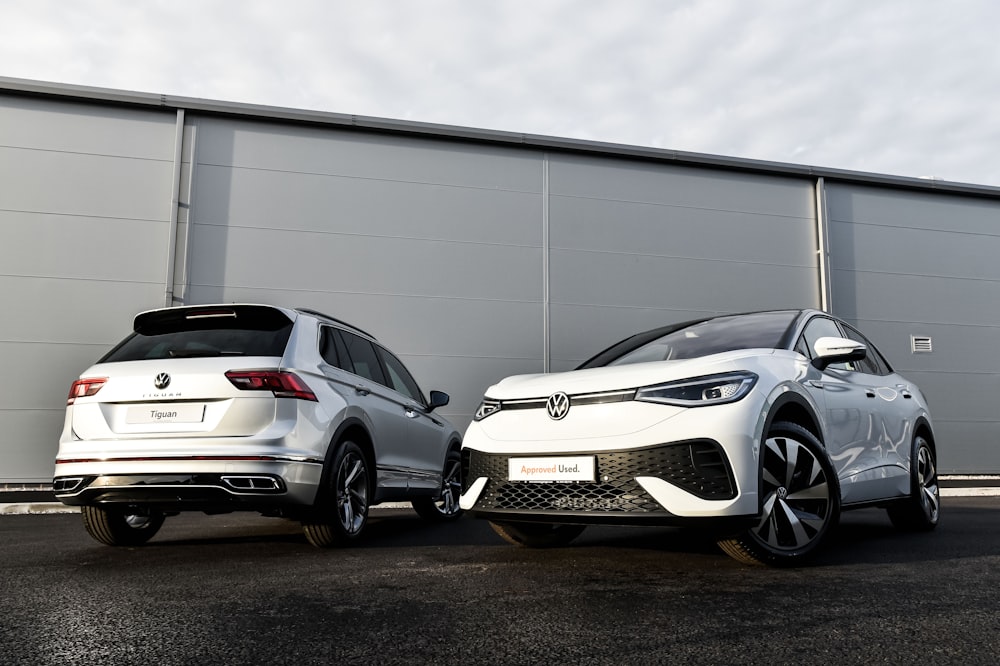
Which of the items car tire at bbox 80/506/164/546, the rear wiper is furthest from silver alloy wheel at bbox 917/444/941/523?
car tire at bbox 80/506/164/546

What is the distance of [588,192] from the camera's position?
15.4 meters

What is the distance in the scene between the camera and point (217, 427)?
5188 mm

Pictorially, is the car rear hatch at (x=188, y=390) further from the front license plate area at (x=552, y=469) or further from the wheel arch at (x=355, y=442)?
the front license plate area at (x=552, y=469)

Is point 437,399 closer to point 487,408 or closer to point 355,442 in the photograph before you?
point 355,442

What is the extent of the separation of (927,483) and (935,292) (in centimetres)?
1191

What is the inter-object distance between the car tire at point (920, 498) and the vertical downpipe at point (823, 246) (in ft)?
32.3

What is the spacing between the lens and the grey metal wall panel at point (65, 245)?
1270 centimetres

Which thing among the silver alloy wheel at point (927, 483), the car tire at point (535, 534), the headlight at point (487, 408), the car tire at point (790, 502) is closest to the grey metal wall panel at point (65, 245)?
the car tire at point (535, 534)

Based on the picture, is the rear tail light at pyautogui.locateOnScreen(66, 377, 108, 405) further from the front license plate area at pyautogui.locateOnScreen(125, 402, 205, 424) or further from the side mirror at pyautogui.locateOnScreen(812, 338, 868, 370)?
the side mirror at pyautogui.locateOnScreen(812, 338, 868, 370)

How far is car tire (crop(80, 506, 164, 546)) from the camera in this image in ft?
18.8

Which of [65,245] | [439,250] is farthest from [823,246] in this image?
[65,245]

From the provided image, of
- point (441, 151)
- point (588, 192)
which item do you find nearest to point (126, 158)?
point (441, 151)

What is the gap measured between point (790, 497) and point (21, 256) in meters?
12.5

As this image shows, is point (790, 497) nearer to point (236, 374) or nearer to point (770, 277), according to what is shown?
point (236, 374)
